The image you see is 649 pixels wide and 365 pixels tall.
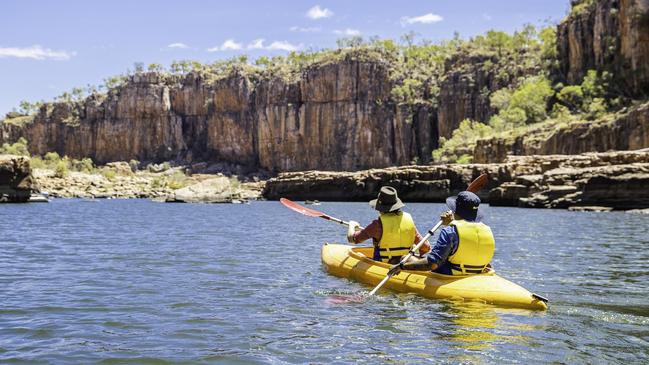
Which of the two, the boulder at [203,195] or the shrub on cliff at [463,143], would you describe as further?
the shrub on cliff at [463,143]

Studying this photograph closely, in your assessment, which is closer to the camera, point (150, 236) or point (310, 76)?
point (150, 236)

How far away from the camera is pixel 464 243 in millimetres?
10344

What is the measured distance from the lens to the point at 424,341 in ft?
27.1

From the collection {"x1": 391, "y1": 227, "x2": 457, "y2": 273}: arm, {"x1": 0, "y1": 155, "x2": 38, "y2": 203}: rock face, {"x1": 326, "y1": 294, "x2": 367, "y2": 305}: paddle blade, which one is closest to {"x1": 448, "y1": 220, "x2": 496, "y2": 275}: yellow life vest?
{"x1": 391, "y1": 227, "x2": 457, "y2": 273}: arm

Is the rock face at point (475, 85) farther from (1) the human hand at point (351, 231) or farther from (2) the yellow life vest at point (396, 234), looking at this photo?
(2) the yellow life vest at point (396, 234)

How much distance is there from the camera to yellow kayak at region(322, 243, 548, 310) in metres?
10.1

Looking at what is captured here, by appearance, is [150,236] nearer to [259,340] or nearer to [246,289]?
[246,289]

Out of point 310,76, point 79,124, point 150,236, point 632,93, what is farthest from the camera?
point 79,124

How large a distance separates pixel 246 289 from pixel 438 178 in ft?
182

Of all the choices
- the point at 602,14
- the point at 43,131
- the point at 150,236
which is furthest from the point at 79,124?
the point at 150,236

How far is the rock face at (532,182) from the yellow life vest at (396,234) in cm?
2963

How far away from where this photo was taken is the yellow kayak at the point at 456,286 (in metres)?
10.1

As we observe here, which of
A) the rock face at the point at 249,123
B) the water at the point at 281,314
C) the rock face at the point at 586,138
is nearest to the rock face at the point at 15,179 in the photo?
the water at the point at 281,314

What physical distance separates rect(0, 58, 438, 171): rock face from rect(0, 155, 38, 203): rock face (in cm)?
7019
